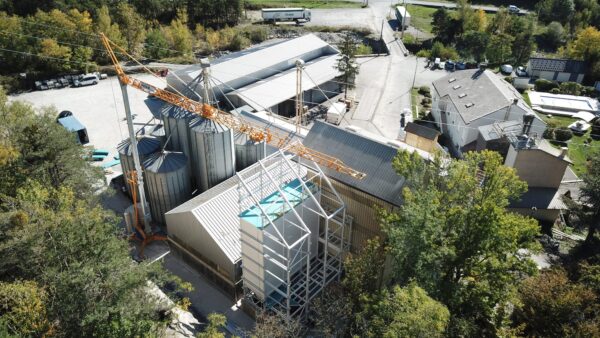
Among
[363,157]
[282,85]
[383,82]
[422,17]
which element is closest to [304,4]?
[422,17]

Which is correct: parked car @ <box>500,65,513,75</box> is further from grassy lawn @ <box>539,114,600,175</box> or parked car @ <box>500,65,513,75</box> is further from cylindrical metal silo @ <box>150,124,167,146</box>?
cylindrical metal silo @ <box>150,124,167,146</box>

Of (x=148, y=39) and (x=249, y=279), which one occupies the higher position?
(x=148, y=39)

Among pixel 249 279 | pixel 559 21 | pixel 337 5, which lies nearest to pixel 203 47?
pixel 337 5

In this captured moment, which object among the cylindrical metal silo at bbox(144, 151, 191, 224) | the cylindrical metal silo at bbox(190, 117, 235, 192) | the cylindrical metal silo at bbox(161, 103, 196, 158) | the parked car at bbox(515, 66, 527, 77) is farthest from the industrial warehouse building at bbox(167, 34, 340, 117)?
the parked car at bbox(515, 66, 527, 77)

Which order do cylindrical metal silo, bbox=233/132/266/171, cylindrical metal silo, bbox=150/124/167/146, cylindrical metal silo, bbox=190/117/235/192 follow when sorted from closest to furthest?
cylindrical metal silo, bbox=190/117/235/192, cylindrical metal silo, bbox=233/132/266/171, cylindrical metal silo, bbox=150/124/167/146

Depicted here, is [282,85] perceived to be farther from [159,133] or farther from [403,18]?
[403,18]

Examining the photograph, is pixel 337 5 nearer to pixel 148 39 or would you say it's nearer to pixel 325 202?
pixel 148 39
